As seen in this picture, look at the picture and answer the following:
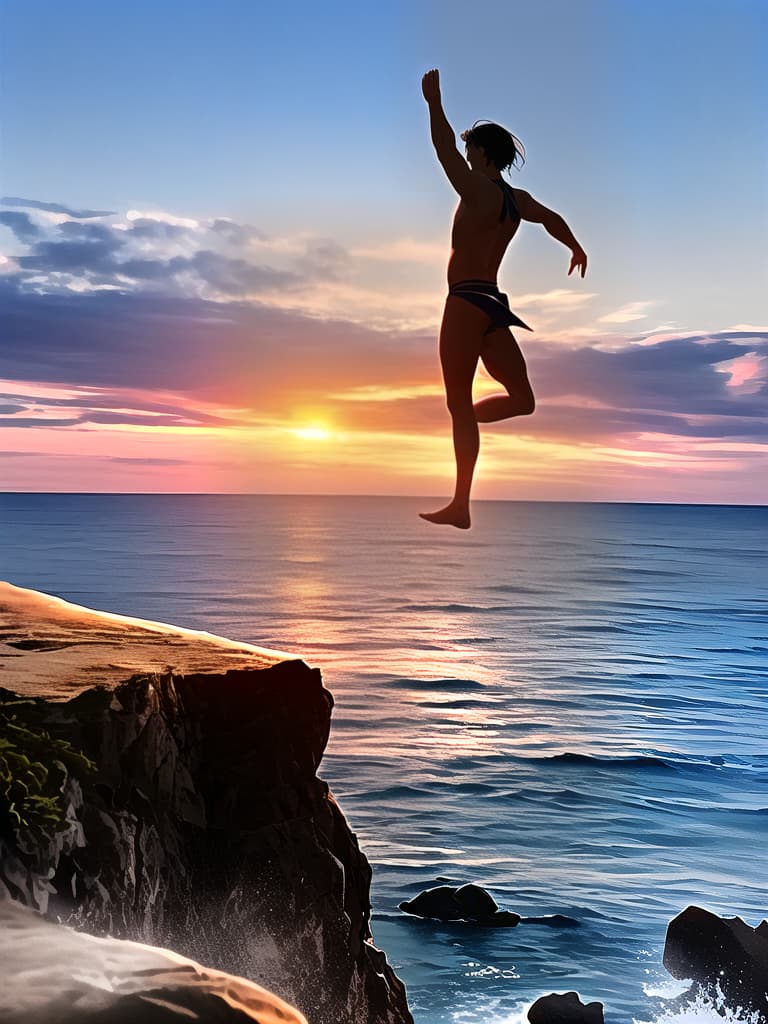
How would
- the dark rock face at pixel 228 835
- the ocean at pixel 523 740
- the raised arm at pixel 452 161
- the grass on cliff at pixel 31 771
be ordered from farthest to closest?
the ocean at pixel 523 740, the dark rock face at pixel 228 835, the grass on cliff at pixel 31 771, the raised arm at pixel 452 161

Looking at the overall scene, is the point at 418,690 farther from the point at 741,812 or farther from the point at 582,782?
the point at 741,812

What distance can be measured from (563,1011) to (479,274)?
12.8 m

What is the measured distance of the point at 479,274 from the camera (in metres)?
5.45

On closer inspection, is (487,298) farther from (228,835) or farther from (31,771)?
(228,835)

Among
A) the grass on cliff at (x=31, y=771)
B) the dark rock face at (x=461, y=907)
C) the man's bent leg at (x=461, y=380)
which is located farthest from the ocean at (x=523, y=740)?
the man's bent leg at (x=461, y=380)

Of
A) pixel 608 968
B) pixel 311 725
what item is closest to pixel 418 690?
pixel 608 968

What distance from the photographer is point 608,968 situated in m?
17.8

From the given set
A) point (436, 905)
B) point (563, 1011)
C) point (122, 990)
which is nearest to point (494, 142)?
point (122, 990)

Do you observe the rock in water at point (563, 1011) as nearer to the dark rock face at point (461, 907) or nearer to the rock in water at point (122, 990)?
the dark rock face at point (461, 907)

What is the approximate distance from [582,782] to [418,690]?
1226 centimetres

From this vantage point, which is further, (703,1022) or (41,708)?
(703,1022)

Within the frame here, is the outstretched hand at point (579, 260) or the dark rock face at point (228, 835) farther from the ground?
the outstretched hand at point (579, 260)

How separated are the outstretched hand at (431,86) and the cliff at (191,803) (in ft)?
13.4

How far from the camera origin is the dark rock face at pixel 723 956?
51.7 ft
